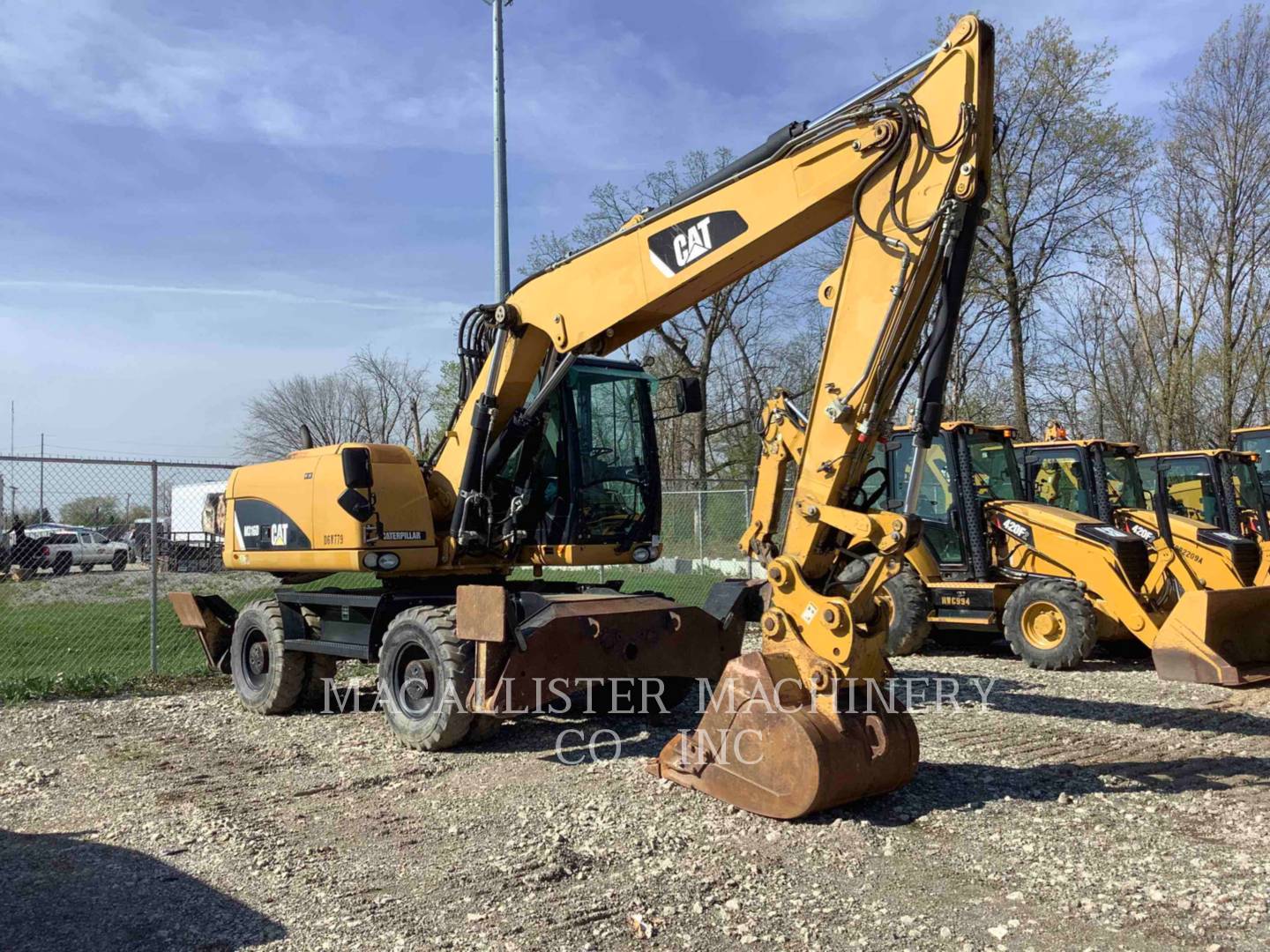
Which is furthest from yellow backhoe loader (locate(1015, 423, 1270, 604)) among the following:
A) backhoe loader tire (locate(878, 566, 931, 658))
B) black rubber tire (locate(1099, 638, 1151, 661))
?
backhoe loader tire (locate(878, 566, 931, 658))

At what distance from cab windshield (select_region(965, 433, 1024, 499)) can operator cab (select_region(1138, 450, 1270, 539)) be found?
95.3 inches

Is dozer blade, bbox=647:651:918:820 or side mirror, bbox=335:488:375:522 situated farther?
side mirror, bbox=335:488:375:522

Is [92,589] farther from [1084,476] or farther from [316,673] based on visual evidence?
[1084,476]

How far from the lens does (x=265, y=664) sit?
888 cm

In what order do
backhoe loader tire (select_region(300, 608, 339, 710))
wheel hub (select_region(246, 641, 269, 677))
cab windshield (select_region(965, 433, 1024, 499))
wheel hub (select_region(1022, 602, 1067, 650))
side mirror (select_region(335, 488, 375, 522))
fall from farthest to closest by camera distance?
cab windshield (select_region(965, 433, 1024, 499)) → wheel hub (select_region(1022, 602, 1067, 650)) → wheel hub (select_region(246, 641, 269, 677)) → backhoe loader tire (select_region(300, 608, 339, 710)) → side mirror (select_region(335, 488, 375, 522))

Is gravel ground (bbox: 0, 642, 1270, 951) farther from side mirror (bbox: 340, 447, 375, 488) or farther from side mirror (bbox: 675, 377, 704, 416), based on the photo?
side mirror (bbox: 675, 377, 704, 416)

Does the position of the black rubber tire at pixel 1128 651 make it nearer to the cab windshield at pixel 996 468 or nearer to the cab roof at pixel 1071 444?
Answer: the cab windshield at pixel 996 468

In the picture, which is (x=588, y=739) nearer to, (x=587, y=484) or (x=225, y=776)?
(x=587, y=484)

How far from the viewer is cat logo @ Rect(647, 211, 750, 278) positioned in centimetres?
612

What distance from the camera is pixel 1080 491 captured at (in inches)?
483

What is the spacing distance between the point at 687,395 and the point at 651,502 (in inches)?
37.7

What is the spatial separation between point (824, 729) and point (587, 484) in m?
3.07

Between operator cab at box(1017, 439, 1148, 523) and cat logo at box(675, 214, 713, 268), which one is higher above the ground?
cat logo at box(675, 214, 713, 268)

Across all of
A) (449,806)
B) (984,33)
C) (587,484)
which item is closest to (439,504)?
(587,484)
